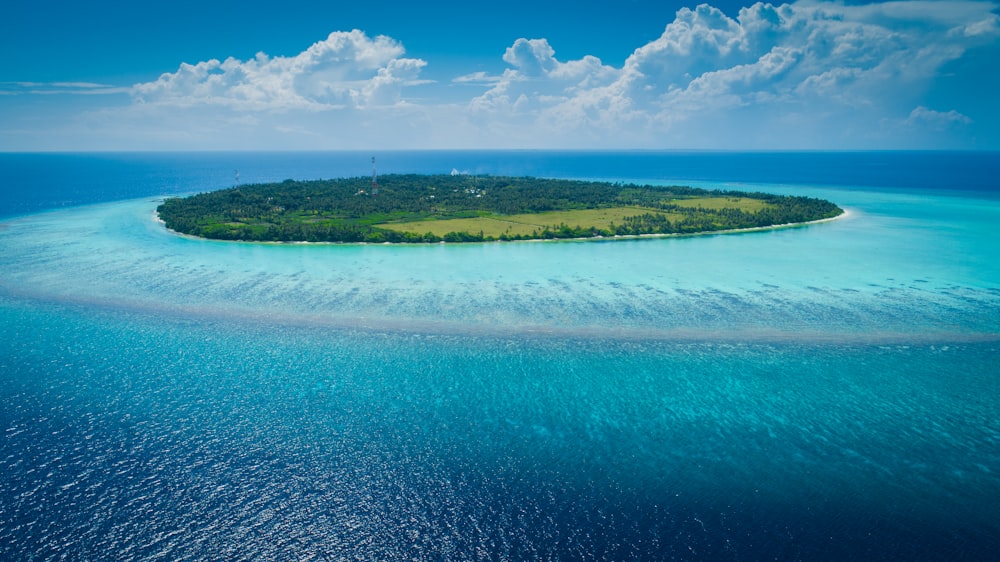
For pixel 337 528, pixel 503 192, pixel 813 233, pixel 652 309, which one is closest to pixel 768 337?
pixel 652 309

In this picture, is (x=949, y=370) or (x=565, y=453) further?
(x=949, y=370)

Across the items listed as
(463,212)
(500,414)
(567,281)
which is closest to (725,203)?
(463,212)

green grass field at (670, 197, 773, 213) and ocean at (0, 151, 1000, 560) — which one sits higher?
green grass field at (670, 197, 773, 213)

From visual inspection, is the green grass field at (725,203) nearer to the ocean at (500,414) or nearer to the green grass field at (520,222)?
the green grass field at (520,222)

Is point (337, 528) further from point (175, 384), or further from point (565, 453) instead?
point (175, 384)

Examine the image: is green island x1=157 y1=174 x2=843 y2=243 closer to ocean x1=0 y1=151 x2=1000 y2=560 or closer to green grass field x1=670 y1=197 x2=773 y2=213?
green grass field x1=670 y1=197 x2=773 y2=213

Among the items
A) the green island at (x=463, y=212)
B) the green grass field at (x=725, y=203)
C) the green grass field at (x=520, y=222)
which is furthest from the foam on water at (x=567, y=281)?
the green grass field at (x=725, y=203)

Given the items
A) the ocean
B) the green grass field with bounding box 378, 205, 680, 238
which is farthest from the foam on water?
the green grass field with bounding box 378, 205, 680, 238
